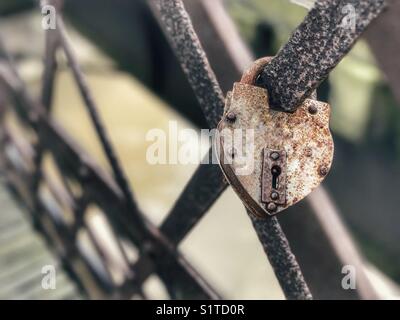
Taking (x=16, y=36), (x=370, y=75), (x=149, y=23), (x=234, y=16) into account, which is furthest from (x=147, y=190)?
(x=16, y=36)

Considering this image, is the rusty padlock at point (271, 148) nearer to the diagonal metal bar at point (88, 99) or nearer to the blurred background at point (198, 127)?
the blurred background at point (198, 127)

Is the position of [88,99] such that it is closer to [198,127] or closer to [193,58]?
[193,58]

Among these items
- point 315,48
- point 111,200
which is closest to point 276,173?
point 315,48

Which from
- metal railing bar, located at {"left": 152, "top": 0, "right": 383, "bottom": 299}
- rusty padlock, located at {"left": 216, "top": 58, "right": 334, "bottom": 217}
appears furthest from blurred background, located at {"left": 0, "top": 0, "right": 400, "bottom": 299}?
rusty padlock, located at {"left": 216, "top": 58, "right": 334, "bottom": 217}

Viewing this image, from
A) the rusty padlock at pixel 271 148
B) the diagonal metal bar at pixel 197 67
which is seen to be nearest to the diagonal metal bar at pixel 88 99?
the diagonal metal bar at pixel 197 67

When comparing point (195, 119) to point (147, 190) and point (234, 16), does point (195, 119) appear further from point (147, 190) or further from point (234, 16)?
point (234, 16)
